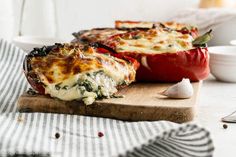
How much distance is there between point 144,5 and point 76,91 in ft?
7.63

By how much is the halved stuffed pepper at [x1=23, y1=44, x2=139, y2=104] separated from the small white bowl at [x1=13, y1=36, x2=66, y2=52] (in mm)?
766

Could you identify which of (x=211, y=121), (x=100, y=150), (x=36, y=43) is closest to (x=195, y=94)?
(x=211, y=121)

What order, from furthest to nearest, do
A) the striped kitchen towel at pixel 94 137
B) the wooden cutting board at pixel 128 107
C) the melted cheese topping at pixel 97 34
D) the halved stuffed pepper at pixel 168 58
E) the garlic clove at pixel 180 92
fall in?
the melted cheese topping at pixel 97 34
the halved stuffed pepper at pixel 168 58
the garlic clove at pixel 180 92
the wooden cutting board at pixel 128 107
the striped kitchen towel at pixel 94 137

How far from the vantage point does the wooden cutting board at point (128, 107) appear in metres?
1.77

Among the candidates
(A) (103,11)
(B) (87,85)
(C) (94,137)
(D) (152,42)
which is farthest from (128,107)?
(A) (103,11)

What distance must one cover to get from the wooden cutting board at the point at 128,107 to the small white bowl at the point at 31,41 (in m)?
0.85

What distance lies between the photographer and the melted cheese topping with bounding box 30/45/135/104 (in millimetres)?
1829

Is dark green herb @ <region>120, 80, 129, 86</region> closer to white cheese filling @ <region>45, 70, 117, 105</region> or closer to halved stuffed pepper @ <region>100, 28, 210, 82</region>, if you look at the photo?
white cheese filling @ <region>45, 70, 117, 105</region>

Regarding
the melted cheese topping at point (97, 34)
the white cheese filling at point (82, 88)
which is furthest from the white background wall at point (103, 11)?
the white cheese filling at point (82, 88)

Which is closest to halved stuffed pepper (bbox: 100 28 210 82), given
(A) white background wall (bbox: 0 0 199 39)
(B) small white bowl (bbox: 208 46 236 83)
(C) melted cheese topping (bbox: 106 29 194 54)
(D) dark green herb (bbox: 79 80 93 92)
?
(C) melted cheese topping (bbox: 106 29 194 54)

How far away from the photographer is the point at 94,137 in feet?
5.23

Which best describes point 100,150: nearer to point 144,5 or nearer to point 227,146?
point 227,146

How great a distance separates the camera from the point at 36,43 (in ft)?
9.07

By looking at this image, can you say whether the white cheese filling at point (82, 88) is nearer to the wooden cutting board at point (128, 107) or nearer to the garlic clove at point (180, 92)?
the wooden cutting board at point (128, 107)
